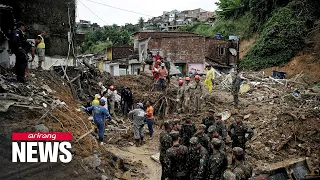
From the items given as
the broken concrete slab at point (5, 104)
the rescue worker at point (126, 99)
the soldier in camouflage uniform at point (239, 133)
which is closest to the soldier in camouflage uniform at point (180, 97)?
the rescue worker at point (126, 99)

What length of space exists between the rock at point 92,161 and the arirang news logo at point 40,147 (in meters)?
0.48

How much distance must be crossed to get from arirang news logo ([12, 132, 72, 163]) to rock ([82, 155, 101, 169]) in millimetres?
480

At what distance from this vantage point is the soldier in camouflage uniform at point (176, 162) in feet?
21.5

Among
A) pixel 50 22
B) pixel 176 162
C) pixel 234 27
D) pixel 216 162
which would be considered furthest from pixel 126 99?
pixel 234 27

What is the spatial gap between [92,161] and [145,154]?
9.88ft

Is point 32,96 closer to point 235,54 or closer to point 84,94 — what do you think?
point 84,94

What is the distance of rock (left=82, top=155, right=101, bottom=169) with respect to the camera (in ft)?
24.4

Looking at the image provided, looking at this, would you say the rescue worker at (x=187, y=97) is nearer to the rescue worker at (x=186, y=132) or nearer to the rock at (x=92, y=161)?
the rescue worker at (x=186, y=132)

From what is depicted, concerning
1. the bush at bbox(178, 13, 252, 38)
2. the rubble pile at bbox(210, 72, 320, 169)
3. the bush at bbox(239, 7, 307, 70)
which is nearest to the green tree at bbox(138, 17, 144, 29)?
the bush at bbox(178, 13, 252, 38)

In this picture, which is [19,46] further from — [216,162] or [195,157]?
[216,162]

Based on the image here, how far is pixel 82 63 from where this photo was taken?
1742cm

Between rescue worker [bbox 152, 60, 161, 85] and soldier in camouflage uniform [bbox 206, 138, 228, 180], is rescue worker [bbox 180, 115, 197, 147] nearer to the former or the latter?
soldier in camouflage uniform [bbox 206, 138, 228, 180]

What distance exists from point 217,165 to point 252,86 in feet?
44.0

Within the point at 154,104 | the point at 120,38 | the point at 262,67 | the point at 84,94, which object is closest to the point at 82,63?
the point at 84,94
